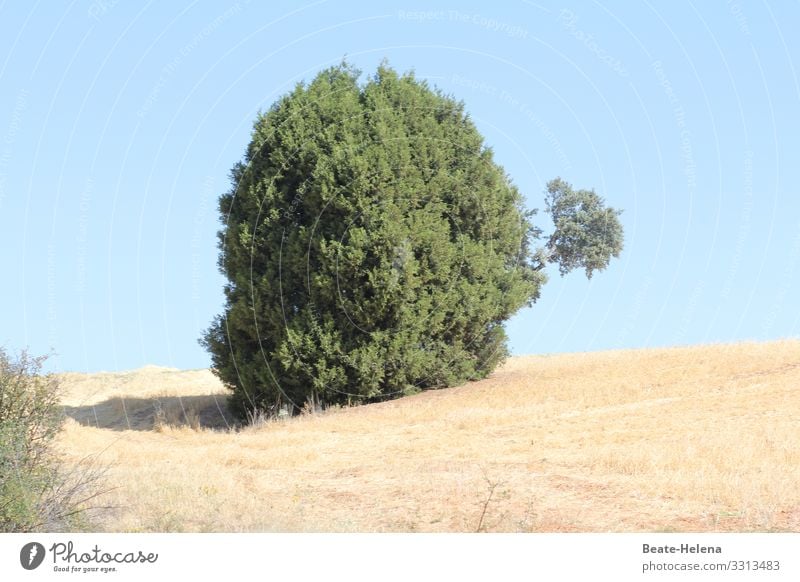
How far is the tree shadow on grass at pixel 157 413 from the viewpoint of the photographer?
31516 mm

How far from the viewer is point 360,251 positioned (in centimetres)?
2798

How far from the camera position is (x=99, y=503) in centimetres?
1388

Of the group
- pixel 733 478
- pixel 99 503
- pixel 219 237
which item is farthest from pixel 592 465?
pixel 219 237

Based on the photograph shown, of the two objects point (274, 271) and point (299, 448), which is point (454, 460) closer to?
point (299, 448)

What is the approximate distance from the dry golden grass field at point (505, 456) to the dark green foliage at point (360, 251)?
1624mm
